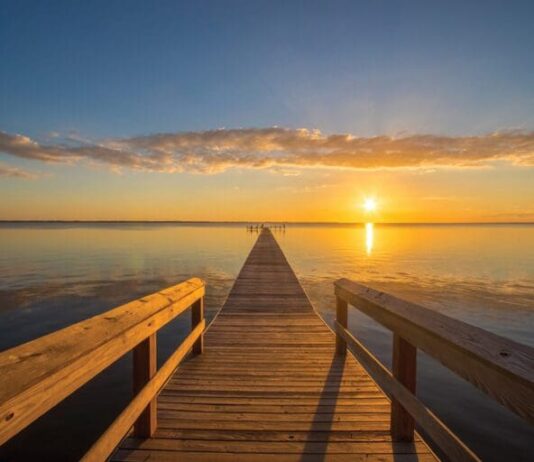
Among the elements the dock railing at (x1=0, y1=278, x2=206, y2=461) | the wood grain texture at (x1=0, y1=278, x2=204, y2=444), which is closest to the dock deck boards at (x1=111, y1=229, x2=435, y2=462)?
the dock railing at (x1=0, y1=278, x2=206, y2=461)

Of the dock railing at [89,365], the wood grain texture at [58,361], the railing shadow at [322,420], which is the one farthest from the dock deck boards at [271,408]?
the wood grain texture at [58,361]

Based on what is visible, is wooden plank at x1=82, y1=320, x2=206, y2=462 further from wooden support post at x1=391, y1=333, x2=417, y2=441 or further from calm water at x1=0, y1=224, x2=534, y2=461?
calm water at x1=0, y1=224, x2=534, y2=461

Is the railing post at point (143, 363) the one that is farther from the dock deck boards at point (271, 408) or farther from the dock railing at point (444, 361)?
the dock railing at point (444, 361)

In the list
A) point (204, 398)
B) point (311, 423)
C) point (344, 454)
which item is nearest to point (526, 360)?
point (344, 454)

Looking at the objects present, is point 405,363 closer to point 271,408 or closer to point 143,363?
point 271,408

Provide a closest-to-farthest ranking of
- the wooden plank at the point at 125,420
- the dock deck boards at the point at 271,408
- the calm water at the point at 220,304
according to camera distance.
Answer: the wooden plank at the point at 125,420 < the dock deck boards at the point at 271,408 < the calm water at the point at 220,304

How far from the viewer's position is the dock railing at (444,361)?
5.19 feet

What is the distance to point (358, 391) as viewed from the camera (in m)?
4.28

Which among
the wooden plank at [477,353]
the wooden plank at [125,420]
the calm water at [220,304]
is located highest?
the wooden plank at [477,353]

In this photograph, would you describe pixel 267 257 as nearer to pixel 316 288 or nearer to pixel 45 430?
pixel 316 288

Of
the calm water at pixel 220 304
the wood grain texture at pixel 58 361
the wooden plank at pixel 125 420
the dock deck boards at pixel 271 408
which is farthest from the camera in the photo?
the calm water at pixel 220 304

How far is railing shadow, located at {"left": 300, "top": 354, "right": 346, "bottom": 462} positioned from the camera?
3.07 m

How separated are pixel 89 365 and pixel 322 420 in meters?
2.52

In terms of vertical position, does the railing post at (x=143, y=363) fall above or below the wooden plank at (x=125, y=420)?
above
